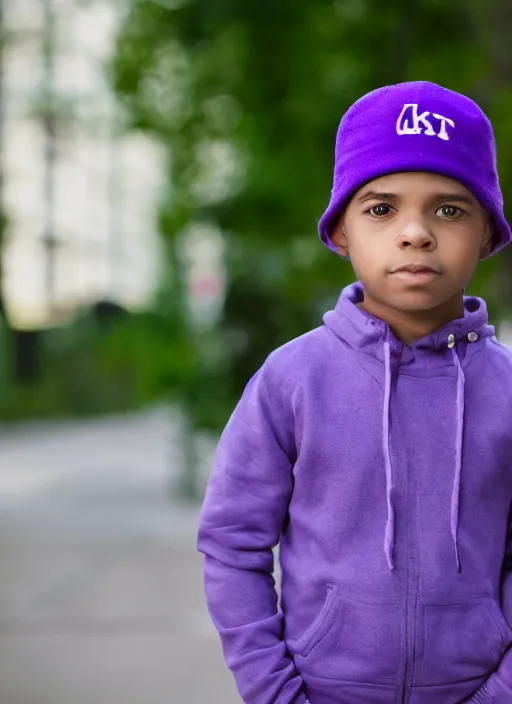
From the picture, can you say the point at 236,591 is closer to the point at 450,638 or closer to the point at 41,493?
the point at 450,638

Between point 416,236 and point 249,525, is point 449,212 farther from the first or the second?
point 249,525

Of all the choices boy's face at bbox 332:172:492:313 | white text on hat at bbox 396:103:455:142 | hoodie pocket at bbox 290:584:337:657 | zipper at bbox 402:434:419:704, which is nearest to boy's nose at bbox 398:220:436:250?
boy's face at bbox 332:172:492:313

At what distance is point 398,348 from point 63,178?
72.5 feet

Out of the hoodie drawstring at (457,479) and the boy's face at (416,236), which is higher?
the boy's face at (416,236)

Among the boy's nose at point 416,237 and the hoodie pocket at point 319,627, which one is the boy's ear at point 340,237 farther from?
the hoodie pocket at point 319,627

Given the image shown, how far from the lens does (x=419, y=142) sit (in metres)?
1.57

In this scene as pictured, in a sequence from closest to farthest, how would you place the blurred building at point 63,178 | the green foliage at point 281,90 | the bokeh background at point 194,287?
1. the bokeh background at point 194,287
2. the green foliage at point 281,90
3. the blurred building at point 63,178

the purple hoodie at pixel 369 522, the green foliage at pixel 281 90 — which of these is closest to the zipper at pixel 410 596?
the purple hoodie at pixel 369 522

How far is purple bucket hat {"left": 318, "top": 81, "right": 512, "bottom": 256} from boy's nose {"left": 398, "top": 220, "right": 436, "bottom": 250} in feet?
0.28

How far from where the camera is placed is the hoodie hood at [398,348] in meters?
1.58

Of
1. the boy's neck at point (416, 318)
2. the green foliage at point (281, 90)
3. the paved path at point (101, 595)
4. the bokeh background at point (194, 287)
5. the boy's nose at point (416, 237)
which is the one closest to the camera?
the boy's nose at point (416, 237)

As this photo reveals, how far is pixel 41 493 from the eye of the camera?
30.5 feet

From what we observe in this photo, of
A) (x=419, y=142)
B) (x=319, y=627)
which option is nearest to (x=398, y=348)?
(x=419, y=142)

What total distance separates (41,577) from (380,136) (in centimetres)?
516
